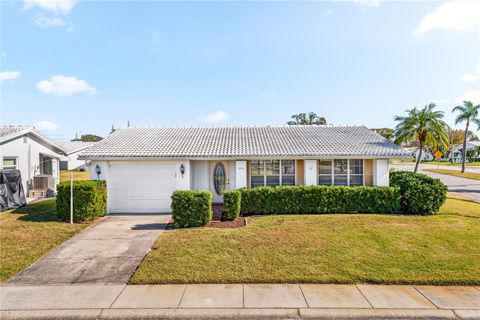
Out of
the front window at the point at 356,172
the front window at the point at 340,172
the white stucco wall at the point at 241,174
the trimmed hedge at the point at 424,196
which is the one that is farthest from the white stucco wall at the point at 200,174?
the trimmed hedge at the point at 424,196

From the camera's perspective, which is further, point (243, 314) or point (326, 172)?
point (326, 172)

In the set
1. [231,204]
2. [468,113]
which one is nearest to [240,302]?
[231,204]

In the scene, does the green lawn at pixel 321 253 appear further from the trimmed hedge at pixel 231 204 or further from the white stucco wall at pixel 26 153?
the white stucco wall at pixel 26 153

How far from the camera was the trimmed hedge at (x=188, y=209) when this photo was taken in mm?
10312

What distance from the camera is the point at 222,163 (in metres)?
14.7

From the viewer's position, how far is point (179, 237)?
9156 mm

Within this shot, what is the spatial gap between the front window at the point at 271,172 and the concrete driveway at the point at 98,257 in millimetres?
5113

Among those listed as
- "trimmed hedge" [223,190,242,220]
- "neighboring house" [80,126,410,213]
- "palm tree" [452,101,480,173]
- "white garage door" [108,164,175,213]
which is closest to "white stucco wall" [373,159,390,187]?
"neighboring house" [80,126,410,213]

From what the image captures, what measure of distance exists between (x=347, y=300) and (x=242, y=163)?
8.83 metres

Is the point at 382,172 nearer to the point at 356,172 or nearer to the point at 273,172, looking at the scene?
the point at 356,172

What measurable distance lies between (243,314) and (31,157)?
60.0 ft

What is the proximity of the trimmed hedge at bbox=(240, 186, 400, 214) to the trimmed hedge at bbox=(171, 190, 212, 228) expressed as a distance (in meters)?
2.52

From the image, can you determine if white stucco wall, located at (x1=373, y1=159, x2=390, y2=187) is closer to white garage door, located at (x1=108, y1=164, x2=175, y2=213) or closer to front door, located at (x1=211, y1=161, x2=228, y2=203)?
front door, located at (x1=211, y1=161, x2=228, y2=203)

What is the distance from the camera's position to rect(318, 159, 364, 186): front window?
559 inches
